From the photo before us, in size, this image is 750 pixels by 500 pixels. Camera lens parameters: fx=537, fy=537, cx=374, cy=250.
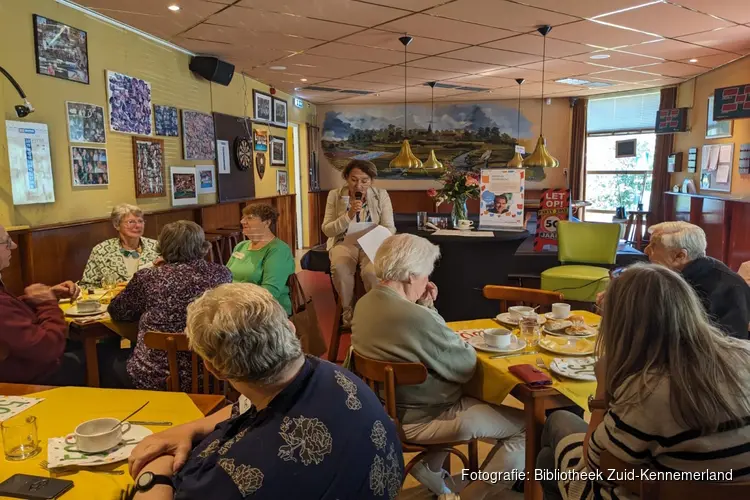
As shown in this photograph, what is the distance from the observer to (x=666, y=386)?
52.4 inches

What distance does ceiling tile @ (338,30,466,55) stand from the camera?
5086 millimetres

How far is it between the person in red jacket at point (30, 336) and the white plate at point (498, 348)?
1794 mm

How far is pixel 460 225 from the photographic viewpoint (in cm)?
480

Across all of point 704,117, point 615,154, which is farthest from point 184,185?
point 615,154

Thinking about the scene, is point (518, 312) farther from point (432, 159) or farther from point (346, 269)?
point (432, 159)

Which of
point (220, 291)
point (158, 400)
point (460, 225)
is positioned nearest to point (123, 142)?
point (460, 225)

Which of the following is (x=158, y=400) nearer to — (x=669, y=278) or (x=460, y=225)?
(x=669, y=278)

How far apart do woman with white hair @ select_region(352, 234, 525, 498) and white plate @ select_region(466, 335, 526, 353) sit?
0.37 ft

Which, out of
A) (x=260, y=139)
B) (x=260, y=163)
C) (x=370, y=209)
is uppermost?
(x=260, y=139)

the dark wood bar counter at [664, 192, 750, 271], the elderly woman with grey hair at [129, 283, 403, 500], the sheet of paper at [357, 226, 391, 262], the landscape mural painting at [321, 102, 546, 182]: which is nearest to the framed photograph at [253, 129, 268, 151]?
the landscape mural painting at [321, 102, 546, 182]

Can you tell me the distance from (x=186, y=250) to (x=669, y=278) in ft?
6.71

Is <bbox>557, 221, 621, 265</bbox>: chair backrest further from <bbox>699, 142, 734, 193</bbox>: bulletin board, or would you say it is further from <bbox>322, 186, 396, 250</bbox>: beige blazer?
<bbox>699, 142, 734, 193</bbox>: bulletin board

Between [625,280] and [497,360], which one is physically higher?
[625,280]

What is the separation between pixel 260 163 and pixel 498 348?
20.1ft
